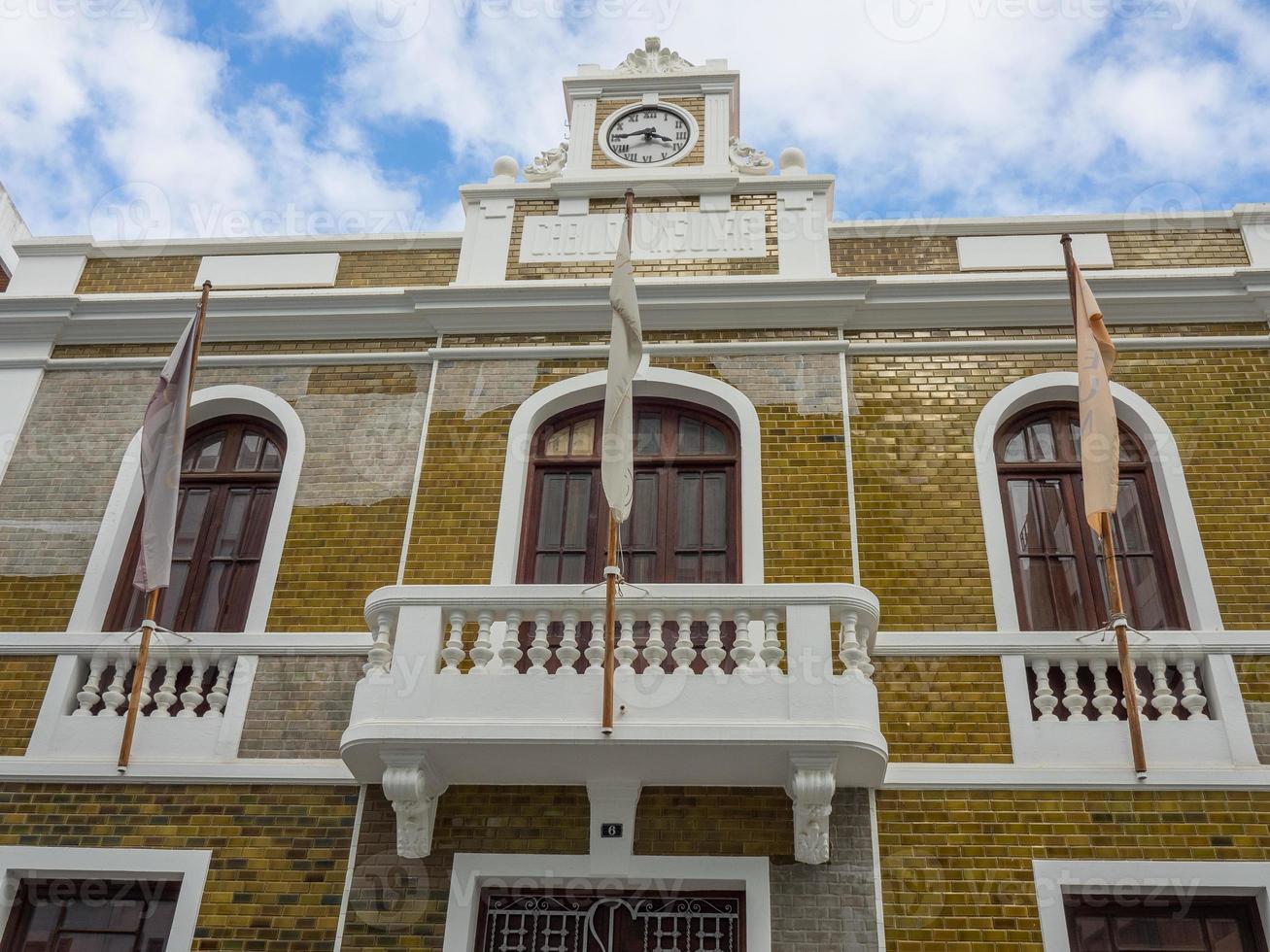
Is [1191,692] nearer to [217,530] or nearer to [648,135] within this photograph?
[648,135]

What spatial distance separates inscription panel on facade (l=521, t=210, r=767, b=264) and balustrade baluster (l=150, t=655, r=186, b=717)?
15.0 ft

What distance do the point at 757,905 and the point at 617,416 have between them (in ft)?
10.8

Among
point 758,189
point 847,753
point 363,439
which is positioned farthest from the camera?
point 758,189

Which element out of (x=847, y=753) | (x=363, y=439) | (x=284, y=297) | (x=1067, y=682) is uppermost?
(x=284, y=297)

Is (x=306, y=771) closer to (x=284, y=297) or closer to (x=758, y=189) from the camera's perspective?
(x=284, y=297)

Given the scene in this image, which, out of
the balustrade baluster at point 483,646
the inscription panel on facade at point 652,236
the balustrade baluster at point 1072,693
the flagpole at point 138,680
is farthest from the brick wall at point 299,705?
the balustrade baluster at point 1072,693

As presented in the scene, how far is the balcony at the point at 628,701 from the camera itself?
724cm

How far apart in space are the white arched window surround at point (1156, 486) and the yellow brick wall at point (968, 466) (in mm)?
74

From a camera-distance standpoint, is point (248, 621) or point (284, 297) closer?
A: point (248, 621)

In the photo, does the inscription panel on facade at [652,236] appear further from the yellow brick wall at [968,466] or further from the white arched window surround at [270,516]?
the white arched window surround at [270,516]

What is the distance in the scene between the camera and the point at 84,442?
10.0 m

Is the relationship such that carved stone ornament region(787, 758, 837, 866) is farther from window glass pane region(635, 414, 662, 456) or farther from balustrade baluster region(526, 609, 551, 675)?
window glass pane region(635, 414, 662, 456)

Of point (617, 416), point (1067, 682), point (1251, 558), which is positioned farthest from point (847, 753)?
point (1251, 558)

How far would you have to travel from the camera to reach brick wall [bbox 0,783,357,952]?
7676 mm
